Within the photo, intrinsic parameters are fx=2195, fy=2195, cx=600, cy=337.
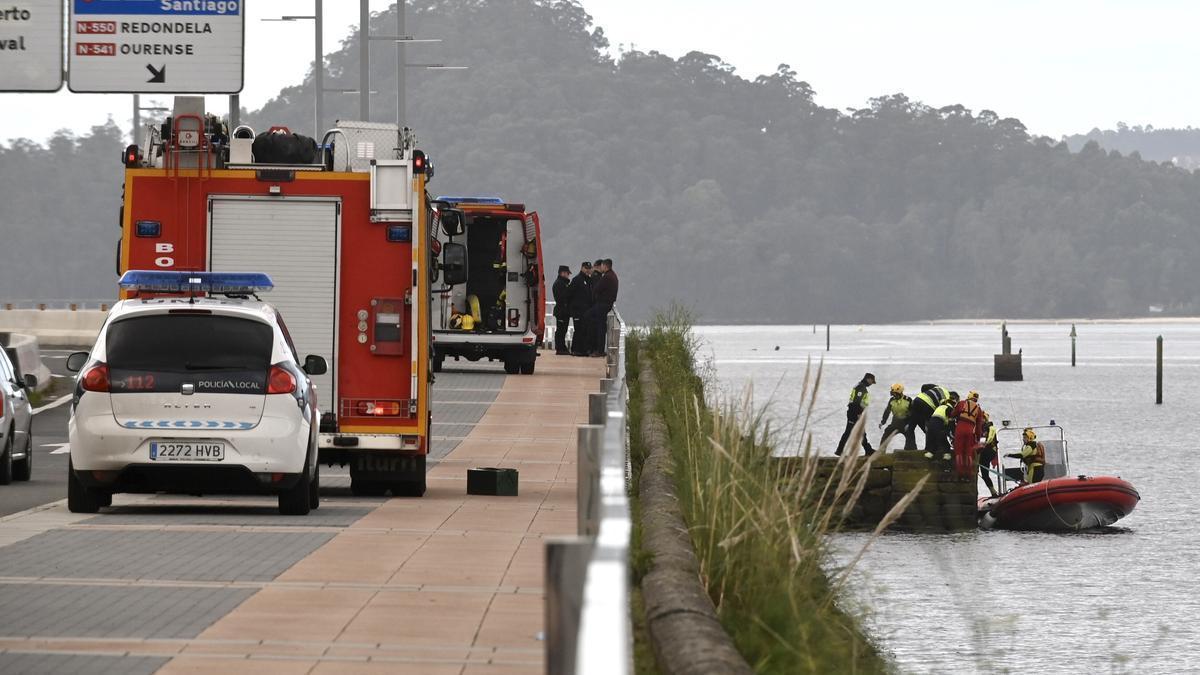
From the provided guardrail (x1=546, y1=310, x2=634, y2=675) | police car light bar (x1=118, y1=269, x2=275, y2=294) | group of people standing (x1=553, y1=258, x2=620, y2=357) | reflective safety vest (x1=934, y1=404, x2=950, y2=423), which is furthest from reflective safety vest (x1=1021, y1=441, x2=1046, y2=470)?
guardrail (x1=546, y1=310, x2=634, y2=675)

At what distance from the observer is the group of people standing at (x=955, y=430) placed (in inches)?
1571

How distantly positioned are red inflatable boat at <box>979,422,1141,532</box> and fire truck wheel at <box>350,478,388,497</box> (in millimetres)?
24418

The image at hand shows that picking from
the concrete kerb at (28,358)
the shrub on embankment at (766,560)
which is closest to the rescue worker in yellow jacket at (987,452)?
the concrete kerb at (28,358)

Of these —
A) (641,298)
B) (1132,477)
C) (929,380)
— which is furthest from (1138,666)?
(641,298)

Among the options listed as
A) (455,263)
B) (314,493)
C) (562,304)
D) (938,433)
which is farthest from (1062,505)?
(314,493)

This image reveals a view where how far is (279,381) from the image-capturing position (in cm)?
1550

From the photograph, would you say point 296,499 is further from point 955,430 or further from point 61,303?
point 61,303

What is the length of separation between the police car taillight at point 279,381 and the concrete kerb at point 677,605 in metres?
2.91

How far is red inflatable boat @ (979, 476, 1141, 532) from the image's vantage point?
40.9 meters

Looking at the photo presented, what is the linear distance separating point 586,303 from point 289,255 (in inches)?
948

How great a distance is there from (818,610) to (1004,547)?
30173 millimetres

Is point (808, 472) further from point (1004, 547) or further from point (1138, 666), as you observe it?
point (1004, 547)

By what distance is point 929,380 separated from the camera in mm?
108438

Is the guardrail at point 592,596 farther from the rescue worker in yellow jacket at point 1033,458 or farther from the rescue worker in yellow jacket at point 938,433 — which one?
the rescue worker in yellow jacket at point 1033,458
